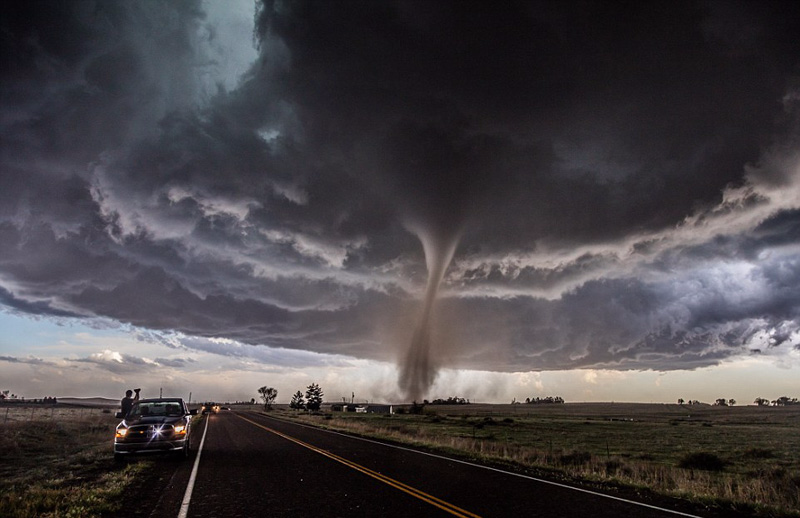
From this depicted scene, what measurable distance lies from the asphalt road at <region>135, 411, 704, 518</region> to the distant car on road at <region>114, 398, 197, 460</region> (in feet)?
3.18

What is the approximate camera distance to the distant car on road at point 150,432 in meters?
15.2

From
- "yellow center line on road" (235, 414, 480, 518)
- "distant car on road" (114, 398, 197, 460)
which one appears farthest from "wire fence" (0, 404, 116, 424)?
"yellow center line on road" (235, 414, 480, 518)

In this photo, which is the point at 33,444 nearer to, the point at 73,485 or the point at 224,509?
the point at 73,485

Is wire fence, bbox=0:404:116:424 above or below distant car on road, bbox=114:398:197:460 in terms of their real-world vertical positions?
below

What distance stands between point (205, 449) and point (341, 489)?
12797 millimetres

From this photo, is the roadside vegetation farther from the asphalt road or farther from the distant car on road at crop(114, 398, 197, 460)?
the asphalt road

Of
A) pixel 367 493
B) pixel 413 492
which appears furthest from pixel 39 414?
pixel 413 492

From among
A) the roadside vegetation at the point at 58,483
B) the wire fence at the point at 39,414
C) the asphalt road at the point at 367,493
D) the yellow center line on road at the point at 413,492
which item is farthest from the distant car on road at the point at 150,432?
the wire fence at the point at 39,414

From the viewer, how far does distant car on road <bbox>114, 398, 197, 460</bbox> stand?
15156mm

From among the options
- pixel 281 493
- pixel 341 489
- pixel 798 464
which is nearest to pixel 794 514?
pixel 341 489

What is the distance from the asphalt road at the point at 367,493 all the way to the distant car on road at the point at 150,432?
97cm

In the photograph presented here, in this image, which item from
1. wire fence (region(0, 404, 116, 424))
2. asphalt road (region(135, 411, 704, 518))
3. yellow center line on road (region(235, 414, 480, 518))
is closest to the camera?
yellow center line on road (region(235, 414, 480, 518))

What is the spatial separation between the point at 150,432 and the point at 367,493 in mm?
9113

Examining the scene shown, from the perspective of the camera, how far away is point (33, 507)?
28.8ft
